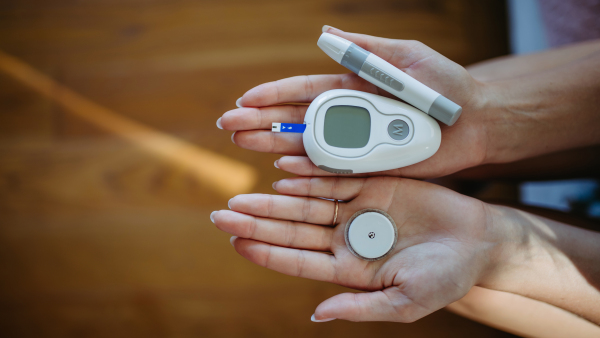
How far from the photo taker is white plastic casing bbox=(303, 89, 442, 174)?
0.86 metres

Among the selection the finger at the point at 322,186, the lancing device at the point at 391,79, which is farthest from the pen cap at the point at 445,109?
the finger at the point at 322,186

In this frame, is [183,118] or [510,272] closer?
[510,272]

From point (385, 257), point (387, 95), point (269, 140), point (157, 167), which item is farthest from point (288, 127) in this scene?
point (157, 167)

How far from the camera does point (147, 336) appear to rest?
1365 millimetres

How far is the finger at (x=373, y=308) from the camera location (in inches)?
31.2

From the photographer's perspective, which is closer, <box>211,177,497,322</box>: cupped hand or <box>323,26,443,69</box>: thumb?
<box>211,177,497,322</box>: cupped hand

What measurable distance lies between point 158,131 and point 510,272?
1262mm

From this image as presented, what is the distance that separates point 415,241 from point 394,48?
19.1 inches

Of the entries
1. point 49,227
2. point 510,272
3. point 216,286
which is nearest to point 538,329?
point 510,272

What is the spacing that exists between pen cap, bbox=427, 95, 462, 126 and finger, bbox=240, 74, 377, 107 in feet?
0.55

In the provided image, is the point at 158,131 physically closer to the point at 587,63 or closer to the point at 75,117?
the point at 75,117

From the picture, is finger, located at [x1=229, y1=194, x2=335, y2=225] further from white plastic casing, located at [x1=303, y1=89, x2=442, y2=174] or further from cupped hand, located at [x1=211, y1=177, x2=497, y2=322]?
white plastic casing, located at [x1=303, y1=89, x2=442, y2=174]

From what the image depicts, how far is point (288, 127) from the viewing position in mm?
884

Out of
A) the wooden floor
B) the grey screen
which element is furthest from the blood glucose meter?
the wooden floor
